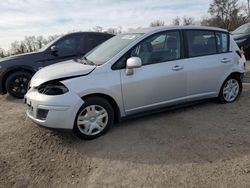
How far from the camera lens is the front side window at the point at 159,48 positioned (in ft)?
16.0

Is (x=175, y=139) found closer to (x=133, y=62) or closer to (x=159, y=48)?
(x=133, y=62)

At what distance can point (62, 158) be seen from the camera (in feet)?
13.0

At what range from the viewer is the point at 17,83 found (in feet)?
25.7

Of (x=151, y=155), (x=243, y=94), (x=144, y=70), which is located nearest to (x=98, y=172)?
(x=151, y=155)

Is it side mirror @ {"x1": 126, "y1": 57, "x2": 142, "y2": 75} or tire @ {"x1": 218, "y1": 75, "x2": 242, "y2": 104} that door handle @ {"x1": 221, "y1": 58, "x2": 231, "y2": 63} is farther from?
side mirror @ {"x1": 126, "y1": 57, "x2": 142, "y2": 75}

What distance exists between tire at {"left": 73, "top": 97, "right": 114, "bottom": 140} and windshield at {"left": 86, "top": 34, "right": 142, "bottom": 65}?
73 centimetres

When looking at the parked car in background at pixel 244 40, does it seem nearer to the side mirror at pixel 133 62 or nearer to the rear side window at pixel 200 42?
the rear side window at pixel 200 42

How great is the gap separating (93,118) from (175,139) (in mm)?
1297

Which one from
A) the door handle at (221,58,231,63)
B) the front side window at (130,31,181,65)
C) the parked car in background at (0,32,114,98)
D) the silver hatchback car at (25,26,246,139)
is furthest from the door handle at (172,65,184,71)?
the parked car in background at (0,32,114,98)

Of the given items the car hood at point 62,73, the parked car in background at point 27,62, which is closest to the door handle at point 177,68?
the car hood at point 62,73

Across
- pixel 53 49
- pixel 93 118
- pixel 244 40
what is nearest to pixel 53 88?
pixel 93 118

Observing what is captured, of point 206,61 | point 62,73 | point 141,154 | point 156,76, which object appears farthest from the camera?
point 206,61

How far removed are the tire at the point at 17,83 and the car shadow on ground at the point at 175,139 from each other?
372 centimetres

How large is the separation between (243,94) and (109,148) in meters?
4.00
